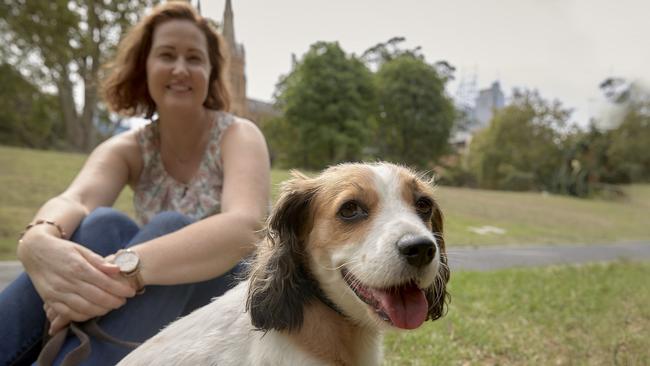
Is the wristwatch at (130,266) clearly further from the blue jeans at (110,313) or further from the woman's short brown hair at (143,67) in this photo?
the woman's short brown hair at (143,67)

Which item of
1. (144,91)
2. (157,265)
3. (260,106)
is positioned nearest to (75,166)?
(260,106)

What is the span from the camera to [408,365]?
9.70ft

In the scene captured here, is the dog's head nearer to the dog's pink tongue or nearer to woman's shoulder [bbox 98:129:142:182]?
the dog's pink tongue

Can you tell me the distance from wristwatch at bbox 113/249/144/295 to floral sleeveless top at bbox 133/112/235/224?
770mm

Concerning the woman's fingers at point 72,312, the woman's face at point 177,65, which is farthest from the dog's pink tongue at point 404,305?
the woman's face at point 177,65

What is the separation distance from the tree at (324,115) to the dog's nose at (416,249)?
177 inches

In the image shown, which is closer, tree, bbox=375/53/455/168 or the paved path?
tree, bbox=375/53/455/168

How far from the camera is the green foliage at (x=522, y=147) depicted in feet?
111

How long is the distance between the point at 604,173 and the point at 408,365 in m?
32.5

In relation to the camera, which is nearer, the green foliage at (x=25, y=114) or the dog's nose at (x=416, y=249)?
the dog's nose at (x=416, y=249)

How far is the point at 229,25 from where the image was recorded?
378 cm

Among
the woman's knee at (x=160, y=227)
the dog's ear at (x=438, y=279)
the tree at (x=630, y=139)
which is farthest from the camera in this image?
the tree at (x=630, y=139)

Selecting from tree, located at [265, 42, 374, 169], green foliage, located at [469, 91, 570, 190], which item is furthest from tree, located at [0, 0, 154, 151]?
green foliage, located at [469, 91, 570, 190]

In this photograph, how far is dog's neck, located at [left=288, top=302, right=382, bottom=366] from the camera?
1.80 metres
